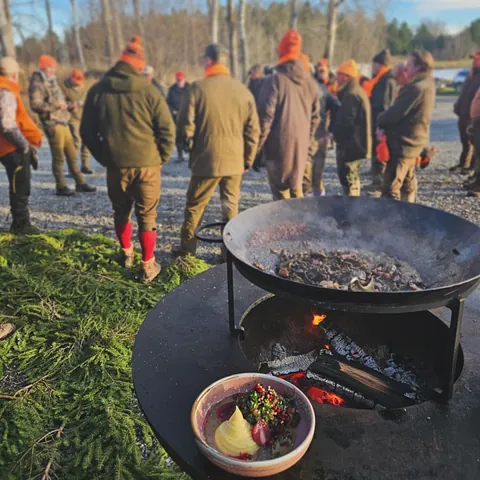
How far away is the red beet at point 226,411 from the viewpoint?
1731 mm

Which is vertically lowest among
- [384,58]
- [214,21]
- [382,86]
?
[382,86]

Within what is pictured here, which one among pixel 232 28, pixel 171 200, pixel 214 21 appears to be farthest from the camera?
pixel 214 21

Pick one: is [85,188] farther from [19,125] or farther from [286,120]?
[286,120]

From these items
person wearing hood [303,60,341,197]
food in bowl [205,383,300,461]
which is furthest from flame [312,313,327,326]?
person wearing hood [303,60,341,197]

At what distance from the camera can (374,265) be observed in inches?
107

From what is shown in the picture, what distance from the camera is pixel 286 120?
5211 millimetres

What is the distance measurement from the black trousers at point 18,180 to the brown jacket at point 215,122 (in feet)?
7.86

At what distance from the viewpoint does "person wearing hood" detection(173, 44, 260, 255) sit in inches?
179

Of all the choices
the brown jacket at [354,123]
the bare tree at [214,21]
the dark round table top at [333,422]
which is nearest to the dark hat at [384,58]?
the brown jacket at [354,123]

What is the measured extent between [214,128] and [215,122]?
0.07 meters

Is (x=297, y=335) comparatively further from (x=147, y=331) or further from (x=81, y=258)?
(x=81, y=258)

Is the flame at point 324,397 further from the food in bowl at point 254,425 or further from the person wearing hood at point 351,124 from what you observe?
the person wearing hood at point 351,124

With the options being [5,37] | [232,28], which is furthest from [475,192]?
[5,37]

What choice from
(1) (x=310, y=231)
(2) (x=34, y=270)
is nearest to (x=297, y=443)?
(1) (x=310, y=231)
